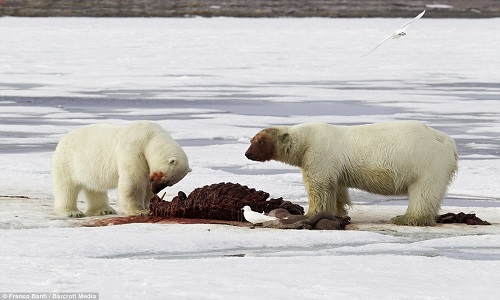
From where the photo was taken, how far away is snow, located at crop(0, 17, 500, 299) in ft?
19.1

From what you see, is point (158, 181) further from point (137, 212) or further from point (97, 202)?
point (97, 202)

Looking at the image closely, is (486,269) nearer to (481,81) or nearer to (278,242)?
(278,242)

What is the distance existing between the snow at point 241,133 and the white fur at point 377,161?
0.89 feet

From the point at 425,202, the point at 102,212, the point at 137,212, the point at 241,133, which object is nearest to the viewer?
the point at 425,202

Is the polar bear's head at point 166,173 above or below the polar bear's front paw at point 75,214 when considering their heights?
above

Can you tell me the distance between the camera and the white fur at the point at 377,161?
825 centimetres

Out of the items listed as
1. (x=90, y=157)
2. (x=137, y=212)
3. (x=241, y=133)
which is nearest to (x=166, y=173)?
(x=137, y=212)

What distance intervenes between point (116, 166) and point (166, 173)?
483 mm

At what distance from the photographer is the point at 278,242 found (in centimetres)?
729

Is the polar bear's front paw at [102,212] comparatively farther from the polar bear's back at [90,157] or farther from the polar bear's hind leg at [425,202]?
the polar bear's hind leg at [425,202]

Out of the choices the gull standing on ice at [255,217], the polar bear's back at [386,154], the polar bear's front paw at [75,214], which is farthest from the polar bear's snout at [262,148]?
the polar bear's front paw at [75,214]

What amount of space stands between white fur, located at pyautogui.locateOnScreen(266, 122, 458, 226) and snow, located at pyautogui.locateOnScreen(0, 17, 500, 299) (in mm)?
272

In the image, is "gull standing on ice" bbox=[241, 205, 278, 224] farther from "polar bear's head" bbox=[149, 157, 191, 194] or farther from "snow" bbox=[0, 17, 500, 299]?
"polar bear's head" bbox=[149, 157, 191, 194]

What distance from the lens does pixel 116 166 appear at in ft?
28.3
